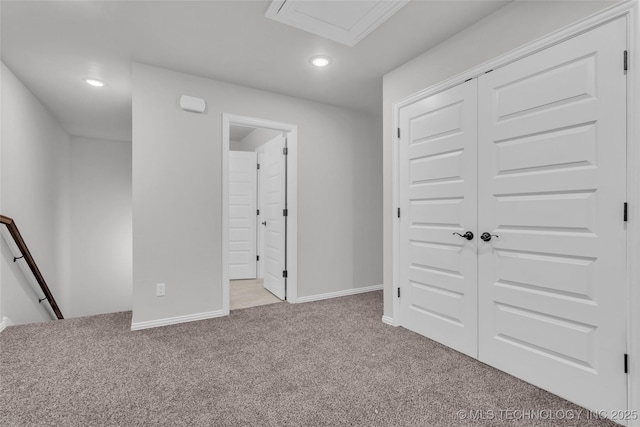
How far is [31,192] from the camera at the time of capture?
3.56 meters

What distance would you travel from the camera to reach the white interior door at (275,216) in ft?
12.5

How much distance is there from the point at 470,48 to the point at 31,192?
4640 mm

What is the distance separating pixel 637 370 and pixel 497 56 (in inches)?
74.4

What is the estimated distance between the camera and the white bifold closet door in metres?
1.58

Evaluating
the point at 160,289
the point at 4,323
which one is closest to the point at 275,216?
the point at 160,289

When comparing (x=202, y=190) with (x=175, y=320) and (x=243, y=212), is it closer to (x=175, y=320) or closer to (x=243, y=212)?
(x=175, y=320)

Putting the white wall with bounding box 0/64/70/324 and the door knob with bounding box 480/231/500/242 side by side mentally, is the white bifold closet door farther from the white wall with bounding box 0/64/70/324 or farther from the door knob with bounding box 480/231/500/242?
the white wall with bounding box 0/64/70/324

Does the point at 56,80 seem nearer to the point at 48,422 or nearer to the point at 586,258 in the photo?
the point at 48,422

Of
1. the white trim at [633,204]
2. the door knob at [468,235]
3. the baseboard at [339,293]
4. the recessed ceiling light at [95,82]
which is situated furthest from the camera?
the baseboard at [339,293]

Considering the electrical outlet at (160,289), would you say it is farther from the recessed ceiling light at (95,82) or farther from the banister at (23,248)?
the recessed ceiling light at (95,82)

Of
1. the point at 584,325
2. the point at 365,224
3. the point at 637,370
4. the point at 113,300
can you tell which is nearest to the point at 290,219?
the point at 365,224

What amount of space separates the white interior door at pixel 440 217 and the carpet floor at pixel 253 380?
0.68 ft

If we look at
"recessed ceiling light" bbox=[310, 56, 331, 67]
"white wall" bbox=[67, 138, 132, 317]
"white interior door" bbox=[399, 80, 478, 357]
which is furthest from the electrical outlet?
"white wall" bbox=[67, 138, 132, 317]

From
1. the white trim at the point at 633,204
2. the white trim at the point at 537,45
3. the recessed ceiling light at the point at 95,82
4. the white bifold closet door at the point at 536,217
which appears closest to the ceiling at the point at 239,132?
the recessed ceiling light at the point at 95,82
